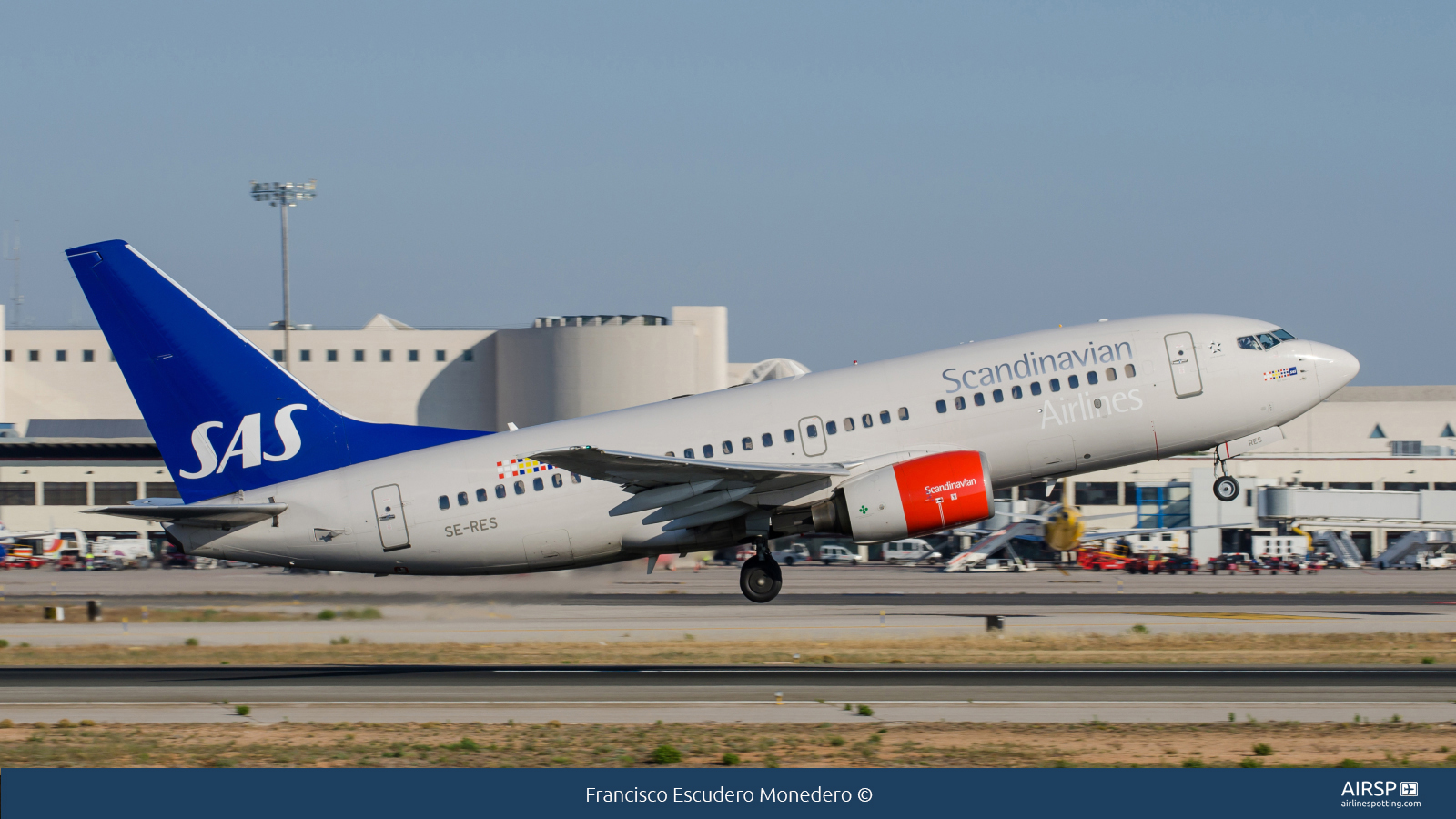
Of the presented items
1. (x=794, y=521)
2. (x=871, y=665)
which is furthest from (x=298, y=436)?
(x=871, y=665)

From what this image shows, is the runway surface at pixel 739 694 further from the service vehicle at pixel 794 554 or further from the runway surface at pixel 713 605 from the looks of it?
the service vehicle at pixel 794 554

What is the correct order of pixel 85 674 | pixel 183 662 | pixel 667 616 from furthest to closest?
1. pixel 667 616
2. pixel 183 662
3. pixel 85 674

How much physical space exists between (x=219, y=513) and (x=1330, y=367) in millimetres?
26216

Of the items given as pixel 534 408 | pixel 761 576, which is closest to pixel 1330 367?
pixel 761 576

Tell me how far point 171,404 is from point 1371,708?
26.9 meters

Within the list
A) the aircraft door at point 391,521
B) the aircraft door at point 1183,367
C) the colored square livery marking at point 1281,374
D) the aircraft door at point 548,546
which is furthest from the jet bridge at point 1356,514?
the aircraft door at point 391,521

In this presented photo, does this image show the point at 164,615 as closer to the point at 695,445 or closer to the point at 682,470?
the point at 695,445

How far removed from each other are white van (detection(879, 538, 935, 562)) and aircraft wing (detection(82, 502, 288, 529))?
197 ft

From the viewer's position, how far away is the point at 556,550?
31266 mm

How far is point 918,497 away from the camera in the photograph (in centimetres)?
2931

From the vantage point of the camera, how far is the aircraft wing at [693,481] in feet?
94.2

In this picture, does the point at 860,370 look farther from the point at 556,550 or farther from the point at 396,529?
the point at 396,529

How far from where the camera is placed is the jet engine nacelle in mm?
29188

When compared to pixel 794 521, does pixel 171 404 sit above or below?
above
